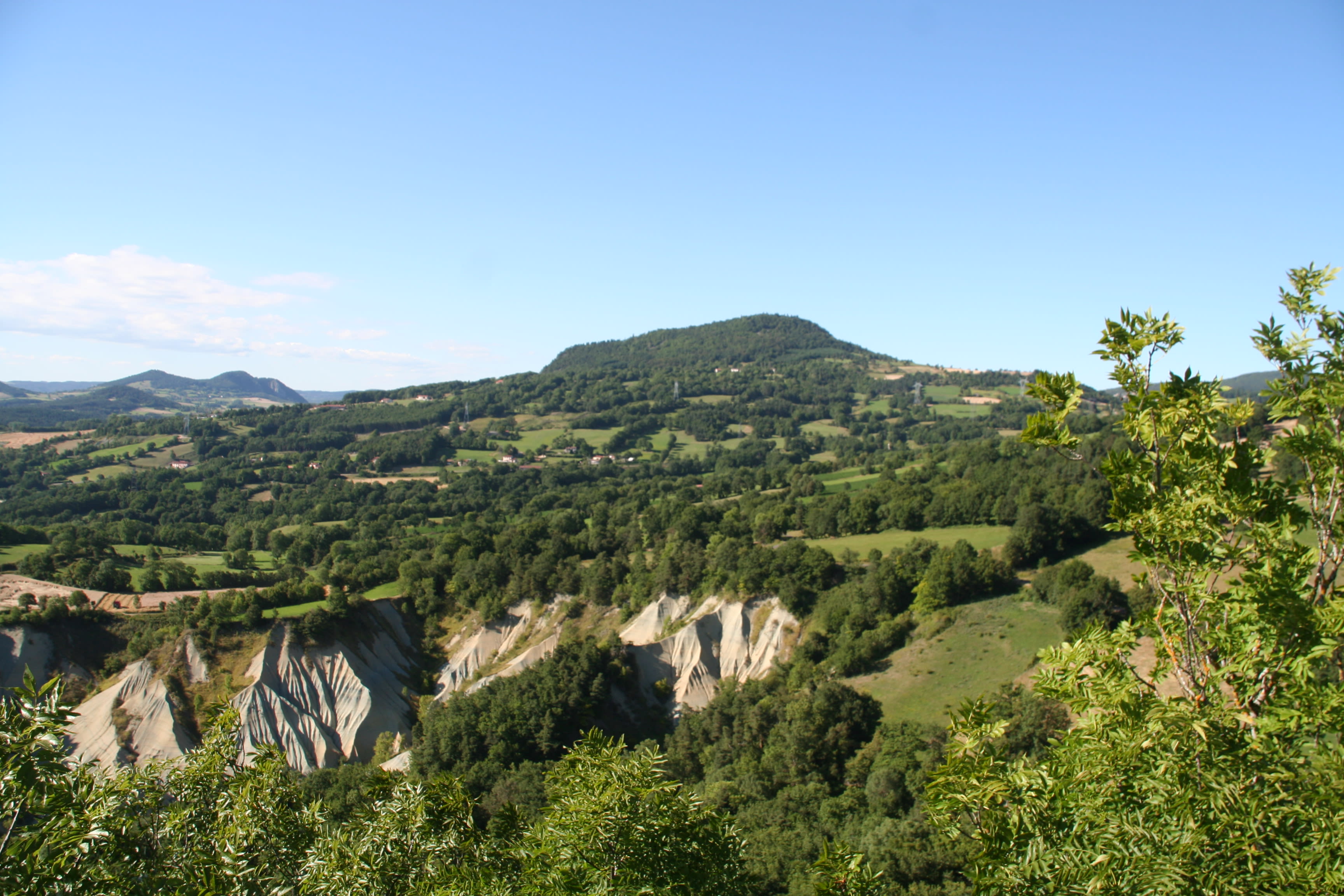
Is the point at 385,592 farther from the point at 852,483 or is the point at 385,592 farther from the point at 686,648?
the point at 852,483

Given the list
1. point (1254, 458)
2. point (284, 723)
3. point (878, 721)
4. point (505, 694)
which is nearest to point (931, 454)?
point (878, 721)

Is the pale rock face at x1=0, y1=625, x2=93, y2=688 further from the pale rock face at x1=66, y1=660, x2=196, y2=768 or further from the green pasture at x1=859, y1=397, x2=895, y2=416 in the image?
the green pasture at x1=859, y1=397, x2=895, y2=416

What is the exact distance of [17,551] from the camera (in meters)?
58.0

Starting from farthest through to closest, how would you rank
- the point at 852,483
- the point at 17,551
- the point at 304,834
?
the point at 852,483 < the point at 17,551 < the point at 304,834

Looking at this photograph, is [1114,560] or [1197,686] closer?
[1197,686]

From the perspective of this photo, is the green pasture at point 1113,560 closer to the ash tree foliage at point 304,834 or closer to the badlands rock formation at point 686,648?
the badlands rock formation at point 686,648

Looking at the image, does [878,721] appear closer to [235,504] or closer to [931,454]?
[931,454]

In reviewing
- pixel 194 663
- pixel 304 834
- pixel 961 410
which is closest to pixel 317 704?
pixel 194 663

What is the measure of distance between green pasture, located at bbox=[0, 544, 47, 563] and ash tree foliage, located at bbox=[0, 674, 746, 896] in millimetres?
59048

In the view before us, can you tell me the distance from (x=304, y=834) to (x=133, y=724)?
34.9 meters

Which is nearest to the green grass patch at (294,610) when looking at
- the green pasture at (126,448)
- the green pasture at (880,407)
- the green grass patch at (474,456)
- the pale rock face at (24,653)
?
the pale rock face at (24,653)

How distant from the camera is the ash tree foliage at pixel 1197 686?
625cm

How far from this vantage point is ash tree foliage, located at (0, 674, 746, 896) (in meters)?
7.78

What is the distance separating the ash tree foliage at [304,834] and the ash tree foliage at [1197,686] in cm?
373
